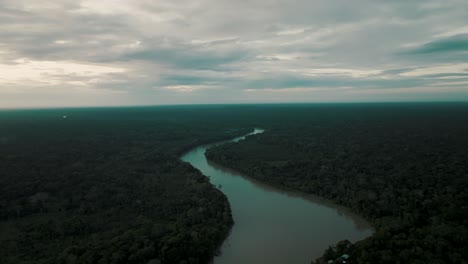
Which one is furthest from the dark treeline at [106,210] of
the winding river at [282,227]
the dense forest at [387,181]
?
the dense forest at [387,181]

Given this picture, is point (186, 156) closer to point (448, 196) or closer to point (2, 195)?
point (2, 195)

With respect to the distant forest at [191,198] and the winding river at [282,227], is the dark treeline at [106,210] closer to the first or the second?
the distant forest at [191,198]

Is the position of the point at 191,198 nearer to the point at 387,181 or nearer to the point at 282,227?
the point at 282,227

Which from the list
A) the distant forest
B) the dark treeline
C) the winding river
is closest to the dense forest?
the distant forest

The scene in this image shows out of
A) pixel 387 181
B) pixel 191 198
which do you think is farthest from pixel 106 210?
pixel 387 181

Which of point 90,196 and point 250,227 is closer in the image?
point 250,227

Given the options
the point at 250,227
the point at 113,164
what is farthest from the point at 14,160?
the point at 250,227
